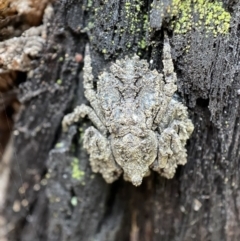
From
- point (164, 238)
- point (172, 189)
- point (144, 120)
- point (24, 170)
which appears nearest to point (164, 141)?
point (144, 120)

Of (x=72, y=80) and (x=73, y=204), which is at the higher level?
(x=72, y=80)

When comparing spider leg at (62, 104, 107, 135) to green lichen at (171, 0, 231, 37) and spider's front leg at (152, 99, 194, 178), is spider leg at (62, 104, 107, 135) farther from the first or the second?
green lichen at (171, 0, 231, 37)

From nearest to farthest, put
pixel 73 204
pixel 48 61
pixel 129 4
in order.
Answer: pixel 129 4
pixel 48 61
pixel 73 204

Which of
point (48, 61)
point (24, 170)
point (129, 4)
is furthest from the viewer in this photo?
point (24, 170)

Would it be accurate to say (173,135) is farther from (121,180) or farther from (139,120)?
(121,180)

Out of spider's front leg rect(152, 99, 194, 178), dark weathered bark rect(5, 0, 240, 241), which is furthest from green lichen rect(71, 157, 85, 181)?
spider's front leg rect(152, 99, 194, 178)

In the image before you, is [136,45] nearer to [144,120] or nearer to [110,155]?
[144,120]

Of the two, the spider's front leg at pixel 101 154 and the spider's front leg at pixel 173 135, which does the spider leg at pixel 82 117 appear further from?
the spider's front leg at pixel 173 135
